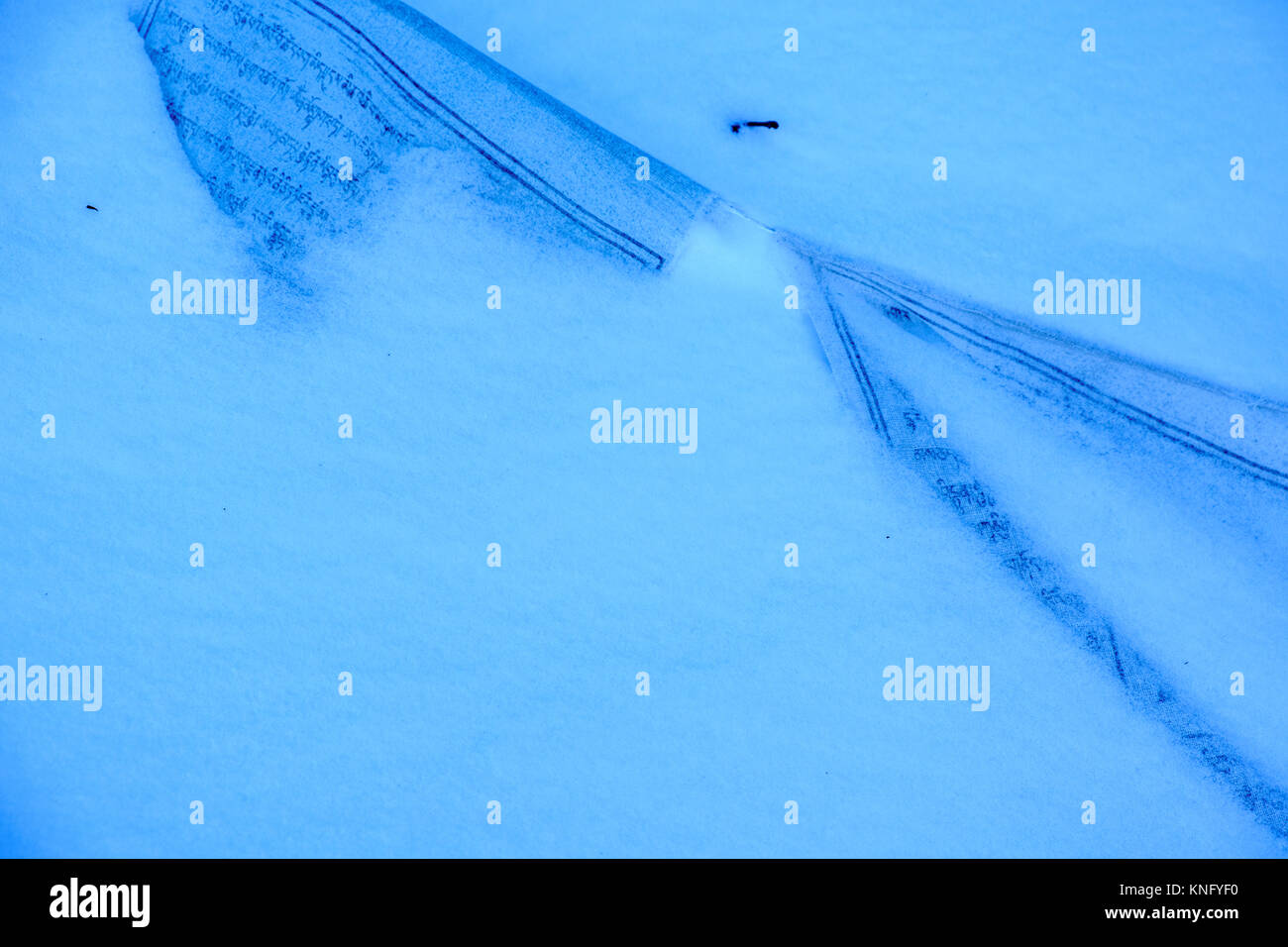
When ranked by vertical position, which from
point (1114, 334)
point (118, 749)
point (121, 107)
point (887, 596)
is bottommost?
point (118, 749)

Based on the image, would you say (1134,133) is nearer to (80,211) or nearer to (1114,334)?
(1114,334)

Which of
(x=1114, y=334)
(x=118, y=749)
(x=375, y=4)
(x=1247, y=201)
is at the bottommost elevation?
(x=118, y=749)

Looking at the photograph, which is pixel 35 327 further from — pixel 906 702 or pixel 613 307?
pixel 906 702

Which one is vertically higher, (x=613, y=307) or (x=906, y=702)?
(x=613, y=307)

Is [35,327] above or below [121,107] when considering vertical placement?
below
